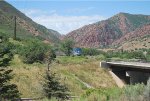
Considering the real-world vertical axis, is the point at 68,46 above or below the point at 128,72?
above

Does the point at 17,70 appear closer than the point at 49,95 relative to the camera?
No

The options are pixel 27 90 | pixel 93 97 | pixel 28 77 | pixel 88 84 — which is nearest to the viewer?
pixel 93 97

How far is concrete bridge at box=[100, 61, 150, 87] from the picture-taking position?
70750mm

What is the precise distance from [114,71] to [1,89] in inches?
1837

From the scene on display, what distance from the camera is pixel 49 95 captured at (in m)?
37.1

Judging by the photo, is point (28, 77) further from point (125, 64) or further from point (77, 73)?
point (125, 64)

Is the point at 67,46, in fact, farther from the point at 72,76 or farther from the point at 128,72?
the point at 72,76

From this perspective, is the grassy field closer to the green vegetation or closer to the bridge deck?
the bridge deck

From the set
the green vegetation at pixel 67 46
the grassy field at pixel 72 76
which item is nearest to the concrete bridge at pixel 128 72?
the grassy field at pixel 72 76

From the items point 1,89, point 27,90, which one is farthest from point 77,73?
point 1,89

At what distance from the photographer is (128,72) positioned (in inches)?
3054

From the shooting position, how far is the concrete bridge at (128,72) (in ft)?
232

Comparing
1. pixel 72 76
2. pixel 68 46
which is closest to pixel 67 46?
pixel 68 46

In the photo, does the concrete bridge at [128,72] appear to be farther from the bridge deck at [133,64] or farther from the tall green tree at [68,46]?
the tall green tree at [68,46]
